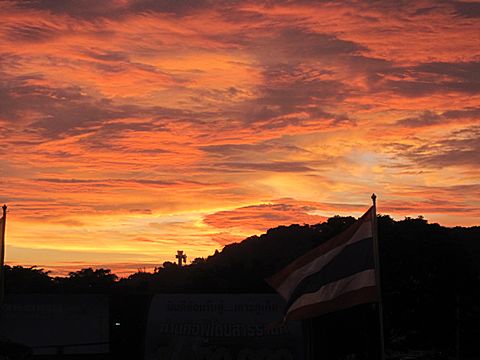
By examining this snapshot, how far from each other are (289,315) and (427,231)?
50.0 meters

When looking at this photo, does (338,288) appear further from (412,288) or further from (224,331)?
(412,288)

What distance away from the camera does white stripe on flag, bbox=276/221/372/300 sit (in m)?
17.4

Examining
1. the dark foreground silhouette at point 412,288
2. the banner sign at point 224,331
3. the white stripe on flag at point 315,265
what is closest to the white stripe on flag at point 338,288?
the white stripe on flag at point 315,265

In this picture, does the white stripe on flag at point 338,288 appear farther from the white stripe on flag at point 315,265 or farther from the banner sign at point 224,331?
the banner sign at point 224,331

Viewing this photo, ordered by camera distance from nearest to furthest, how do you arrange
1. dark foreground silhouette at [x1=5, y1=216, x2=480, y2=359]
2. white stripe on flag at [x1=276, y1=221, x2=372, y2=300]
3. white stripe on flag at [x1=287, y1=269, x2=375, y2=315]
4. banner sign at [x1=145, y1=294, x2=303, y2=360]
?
white stripe on flag at [x1=287, y1=269, x2=375, y2=315], white stripe on flag at [x1=276, y1=221, x2=372, y2=300], banner sign at [x1=145, y1=294, x2=303, y2=360], dark foreground silhouette at [x1=5, y1=216, x2=480, y2=359]

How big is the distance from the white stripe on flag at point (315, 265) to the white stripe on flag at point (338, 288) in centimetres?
39

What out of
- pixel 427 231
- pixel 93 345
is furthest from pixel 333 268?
pixel 427 231

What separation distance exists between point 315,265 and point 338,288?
745 millimetres

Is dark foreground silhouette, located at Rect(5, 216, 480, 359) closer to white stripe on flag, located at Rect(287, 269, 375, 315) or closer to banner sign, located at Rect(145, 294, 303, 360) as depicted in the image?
banner sign, located at Rect(145, 294, 303, 360)

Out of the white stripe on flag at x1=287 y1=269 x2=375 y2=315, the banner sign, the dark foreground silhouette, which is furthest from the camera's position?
the dark foreground silhouette

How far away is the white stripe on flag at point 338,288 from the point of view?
17062mm

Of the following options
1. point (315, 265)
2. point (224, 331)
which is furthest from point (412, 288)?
point (315, 265)

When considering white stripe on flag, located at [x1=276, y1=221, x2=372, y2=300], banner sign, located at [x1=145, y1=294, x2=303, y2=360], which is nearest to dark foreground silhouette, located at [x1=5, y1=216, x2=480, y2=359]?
banner sign, located at [x1=145, y1=294, x2=303, y2=360]

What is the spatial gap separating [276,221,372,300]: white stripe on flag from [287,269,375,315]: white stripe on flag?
1.29ft
